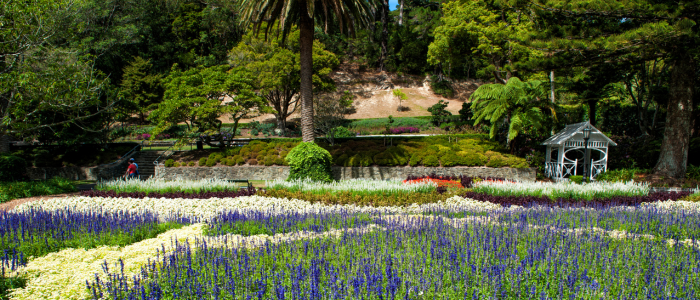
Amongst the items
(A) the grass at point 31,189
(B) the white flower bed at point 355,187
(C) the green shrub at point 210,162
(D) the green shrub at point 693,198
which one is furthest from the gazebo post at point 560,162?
(A) the grass at point 31,189

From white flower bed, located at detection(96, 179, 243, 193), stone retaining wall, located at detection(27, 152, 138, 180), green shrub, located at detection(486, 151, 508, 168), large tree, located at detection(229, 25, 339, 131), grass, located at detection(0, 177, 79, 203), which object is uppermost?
large tree, located at detection(229, 25, 339, 131)

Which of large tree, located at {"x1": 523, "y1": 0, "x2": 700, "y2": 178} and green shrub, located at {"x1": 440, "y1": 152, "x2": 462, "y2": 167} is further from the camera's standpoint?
green shrub, located at {"x1": 440, "y1": 152, "x2": 462, "y2": 167}

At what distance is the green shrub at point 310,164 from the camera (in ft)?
44.9

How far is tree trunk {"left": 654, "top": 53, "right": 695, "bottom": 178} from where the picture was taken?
1468 centimetres

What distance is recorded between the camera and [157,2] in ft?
172

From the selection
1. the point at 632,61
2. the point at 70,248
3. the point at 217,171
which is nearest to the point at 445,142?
the point at 632,61

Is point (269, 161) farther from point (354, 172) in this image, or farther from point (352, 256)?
point (352, 256)

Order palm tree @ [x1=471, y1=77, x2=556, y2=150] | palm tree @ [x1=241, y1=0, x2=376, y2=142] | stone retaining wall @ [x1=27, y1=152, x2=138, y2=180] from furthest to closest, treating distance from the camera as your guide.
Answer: stone retaining wall @ [x1=27, y1=152, x2=138, y2=180]
palm tree @ [x1=471, y1=77, x2=556, y2=150]
palm tree @ [x1=241, y1=0, x2=376, y2=142]

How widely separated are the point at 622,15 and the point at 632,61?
10.2ft

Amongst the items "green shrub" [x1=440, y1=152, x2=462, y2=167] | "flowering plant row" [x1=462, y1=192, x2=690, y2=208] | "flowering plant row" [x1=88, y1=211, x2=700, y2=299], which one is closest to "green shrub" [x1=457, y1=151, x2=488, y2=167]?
"green shrub" [x1=440, y1=152, x2=462, y2=167]

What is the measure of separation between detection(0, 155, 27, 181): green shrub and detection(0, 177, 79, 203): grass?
325 centimetres

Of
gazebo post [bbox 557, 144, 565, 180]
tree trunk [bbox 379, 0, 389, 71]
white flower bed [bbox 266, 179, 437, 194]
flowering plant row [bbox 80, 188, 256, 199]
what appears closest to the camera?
flowering plant row [bbox 80, 188, 256, 199]

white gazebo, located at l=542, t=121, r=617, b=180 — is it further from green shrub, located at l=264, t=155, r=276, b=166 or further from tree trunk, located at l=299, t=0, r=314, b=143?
green shrub, located at l=264, t=155, r=276, b=166

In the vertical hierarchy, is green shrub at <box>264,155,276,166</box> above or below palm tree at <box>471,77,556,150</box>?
below
